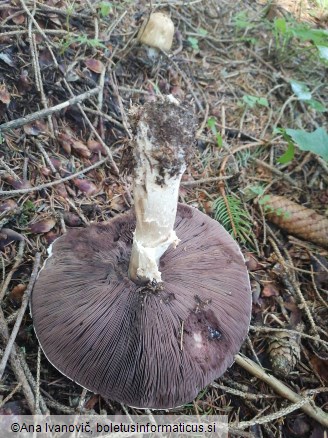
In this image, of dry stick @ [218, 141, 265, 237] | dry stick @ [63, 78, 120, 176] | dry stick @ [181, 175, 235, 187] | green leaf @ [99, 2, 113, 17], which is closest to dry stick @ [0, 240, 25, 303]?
dry stick @ [63, 78, 120, 176]

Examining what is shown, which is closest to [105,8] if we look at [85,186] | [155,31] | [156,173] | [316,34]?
[155,31]

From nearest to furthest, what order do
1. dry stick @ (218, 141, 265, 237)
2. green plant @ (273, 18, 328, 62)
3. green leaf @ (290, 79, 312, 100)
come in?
dry stick @ (218, 141, 265, 237) → green plant @ (273, 18, 328, 62) → green leaf @ (290, 79, 312, 100)

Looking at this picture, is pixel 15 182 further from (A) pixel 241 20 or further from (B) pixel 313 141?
(A) pixel 241 20

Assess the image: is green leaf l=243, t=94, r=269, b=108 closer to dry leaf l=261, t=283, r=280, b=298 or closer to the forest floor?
the forest floor

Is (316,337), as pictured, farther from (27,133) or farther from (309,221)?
(27,133)

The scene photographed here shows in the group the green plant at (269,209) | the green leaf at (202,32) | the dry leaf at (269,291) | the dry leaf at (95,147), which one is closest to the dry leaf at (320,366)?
the dry leaf at (269,291)

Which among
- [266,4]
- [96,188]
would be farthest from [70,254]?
[266,4]

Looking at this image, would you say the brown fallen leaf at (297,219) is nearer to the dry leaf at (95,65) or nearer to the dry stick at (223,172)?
the dry stick at (223,172)
